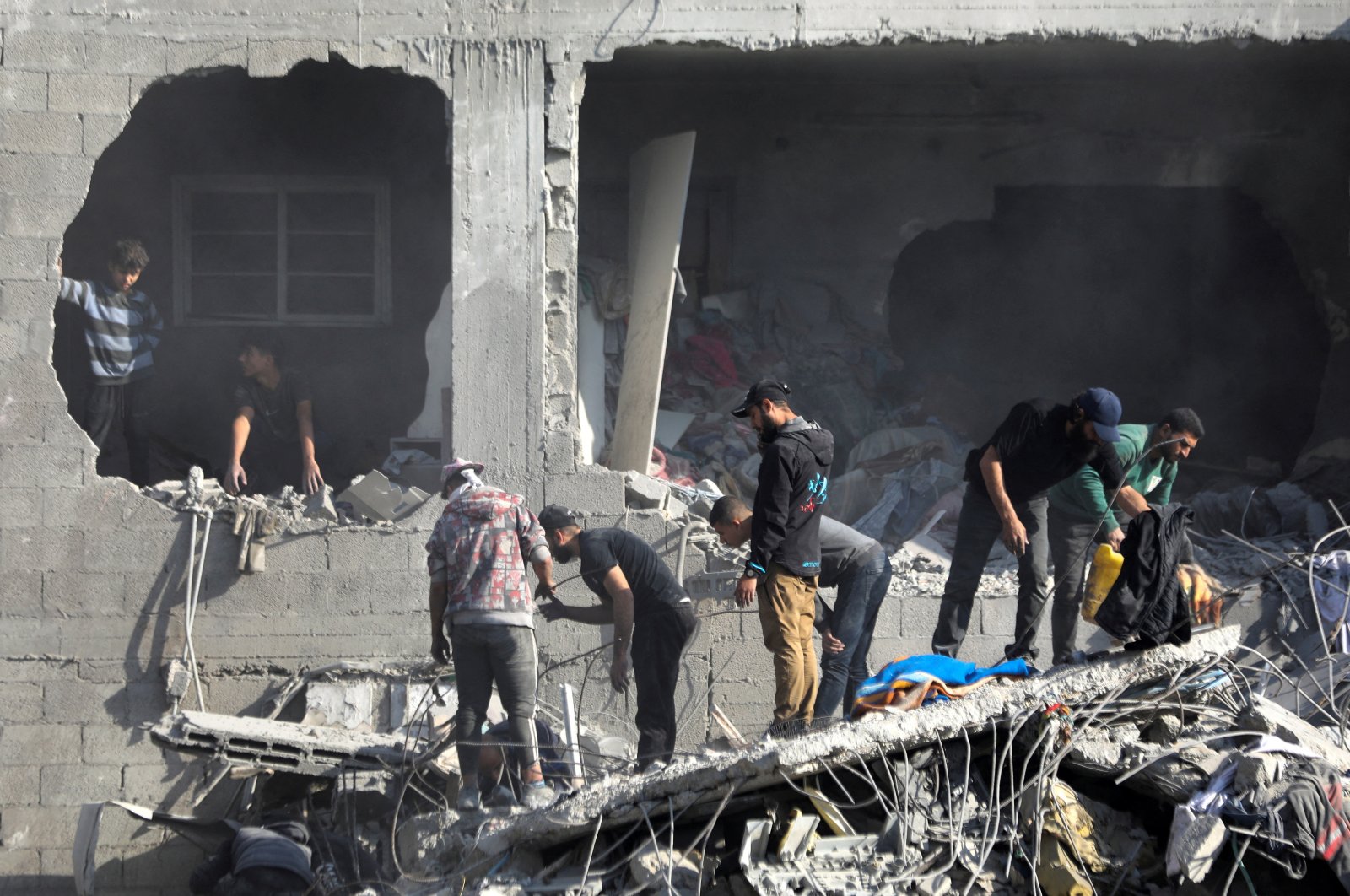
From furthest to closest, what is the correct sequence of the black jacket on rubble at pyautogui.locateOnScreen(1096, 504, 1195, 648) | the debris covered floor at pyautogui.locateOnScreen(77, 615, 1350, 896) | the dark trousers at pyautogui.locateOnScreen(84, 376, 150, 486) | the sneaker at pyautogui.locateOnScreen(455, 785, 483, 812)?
the dark trousers at pyautogui.locateOnScreen(84, 376, 150, 486)
the sneaker at pyautogui.locateOnScreen(455, 785, 483, 812)
the black jacket on rubble at pyautogui.locateOnScreen(1096, 504, 1195, 648)
the debris covered floor at pyautogui.locateOnScreen(77, 615, 1350, 896)

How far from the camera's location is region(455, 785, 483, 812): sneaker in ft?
16.9

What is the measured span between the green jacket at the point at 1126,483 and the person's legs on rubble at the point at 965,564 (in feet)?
1.27

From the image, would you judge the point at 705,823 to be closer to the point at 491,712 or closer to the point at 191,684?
the point at 491,712

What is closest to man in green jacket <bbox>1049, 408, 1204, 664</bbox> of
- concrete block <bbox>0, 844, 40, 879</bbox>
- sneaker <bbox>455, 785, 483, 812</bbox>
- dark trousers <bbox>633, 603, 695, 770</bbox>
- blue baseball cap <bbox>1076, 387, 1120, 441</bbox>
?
blue baseball cap <bbox>1076, 387, 1120, 441</bbox>

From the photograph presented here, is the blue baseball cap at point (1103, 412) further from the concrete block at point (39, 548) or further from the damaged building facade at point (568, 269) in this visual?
the concrete block at point (39, 548)

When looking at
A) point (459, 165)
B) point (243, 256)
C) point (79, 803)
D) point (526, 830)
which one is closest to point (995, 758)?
point (526, 830)

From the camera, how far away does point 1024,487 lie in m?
6.25

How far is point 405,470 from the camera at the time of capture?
8.00 meters

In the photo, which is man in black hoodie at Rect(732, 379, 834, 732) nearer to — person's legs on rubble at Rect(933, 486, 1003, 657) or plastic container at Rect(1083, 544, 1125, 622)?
person's legs on rubble at Rect(933, 486, 1003, 657)

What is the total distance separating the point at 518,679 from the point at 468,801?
2.24 ft

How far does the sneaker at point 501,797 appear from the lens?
5219mm

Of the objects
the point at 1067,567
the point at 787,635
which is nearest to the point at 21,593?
the point at 787,635

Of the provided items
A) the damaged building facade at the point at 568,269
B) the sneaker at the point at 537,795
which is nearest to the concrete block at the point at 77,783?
the damaged building facade at the point at 568,269

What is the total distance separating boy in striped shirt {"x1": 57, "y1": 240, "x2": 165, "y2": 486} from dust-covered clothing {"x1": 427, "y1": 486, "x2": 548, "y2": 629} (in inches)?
109
